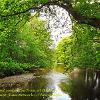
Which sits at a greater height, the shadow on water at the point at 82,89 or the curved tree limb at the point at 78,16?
the curved tree limb at the point at 78,16

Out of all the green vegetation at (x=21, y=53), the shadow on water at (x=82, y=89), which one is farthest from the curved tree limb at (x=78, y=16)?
the green vegetation at (x=21, y=53)

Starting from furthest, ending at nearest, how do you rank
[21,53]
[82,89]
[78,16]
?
[21,53] < [82,89] < [78,16]

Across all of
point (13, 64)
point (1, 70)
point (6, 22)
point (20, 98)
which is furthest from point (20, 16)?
point (13, 64)

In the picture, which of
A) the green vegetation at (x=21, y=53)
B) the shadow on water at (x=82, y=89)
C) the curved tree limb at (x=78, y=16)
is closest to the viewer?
the curved tree limb at (x=78, y=16)

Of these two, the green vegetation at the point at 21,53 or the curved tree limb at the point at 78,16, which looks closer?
the curved tree limb at the point at 78,16

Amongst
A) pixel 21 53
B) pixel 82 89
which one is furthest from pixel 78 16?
pixel 21 53

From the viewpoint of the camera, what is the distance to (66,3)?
50.2 feet

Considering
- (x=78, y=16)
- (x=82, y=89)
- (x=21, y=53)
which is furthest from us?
(x=21, y=53)

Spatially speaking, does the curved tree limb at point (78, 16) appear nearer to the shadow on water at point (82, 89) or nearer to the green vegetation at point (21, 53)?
the shadow on water at point (82, 89)

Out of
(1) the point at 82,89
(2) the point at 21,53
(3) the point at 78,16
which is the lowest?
(1) the point at 82,89

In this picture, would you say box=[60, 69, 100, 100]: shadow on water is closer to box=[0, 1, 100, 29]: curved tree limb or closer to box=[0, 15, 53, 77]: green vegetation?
box=[0, 15, 53, 77]: green vegetation

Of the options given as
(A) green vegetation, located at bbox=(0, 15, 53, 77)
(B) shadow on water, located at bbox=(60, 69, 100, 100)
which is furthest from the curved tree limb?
(A) green vegetation, located at bbox=(0, 15, 53, 77)

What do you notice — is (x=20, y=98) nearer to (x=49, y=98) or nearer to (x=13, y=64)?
(x=49, y=98)

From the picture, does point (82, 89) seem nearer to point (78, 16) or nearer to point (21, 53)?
point (21, 53)
